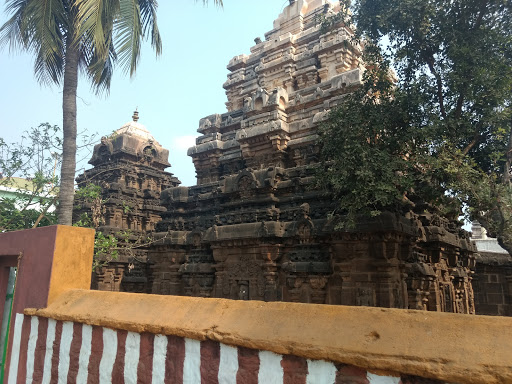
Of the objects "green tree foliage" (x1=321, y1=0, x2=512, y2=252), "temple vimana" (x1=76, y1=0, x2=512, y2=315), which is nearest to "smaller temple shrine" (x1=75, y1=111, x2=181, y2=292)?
"temple vimana" (x1=76, y1=0, x2=512, y2=315)

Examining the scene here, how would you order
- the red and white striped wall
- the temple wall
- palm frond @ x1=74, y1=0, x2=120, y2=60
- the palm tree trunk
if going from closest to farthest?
the temple wall, the red and white striped wall, palm frond @ x1=74, y1=0, x2=120, y2=60, the palm tree trunk

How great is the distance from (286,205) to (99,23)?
649 cm

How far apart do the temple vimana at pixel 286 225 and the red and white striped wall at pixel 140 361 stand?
6.27 m

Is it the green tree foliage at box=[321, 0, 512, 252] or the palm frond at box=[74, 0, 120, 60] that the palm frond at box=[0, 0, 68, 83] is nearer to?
the palm frond at box=[74, 0, 120, 60]

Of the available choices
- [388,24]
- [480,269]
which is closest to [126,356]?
[388,24]

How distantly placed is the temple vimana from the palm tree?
3.68 m

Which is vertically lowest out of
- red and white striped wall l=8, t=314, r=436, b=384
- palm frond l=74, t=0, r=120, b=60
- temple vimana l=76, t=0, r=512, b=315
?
red and white striped wall l=8, t=314, r=436, b=384

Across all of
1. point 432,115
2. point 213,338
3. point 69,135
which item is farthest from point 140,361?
point 69,135

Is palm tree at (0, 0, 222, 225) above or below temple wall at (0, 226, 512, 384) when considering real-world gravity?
above

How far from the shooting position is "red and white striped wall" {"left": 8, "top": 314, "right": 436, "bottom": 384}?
7.23 ft

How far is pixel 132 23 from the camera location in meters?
9.76

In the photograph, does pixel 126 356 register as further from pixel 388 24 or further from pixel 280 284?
pixel 388 24

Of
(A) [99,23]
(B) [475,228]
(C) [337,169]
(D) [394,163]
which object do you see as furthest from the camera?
(B) [475,228]

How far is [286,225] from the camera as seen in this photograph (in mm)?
10008
